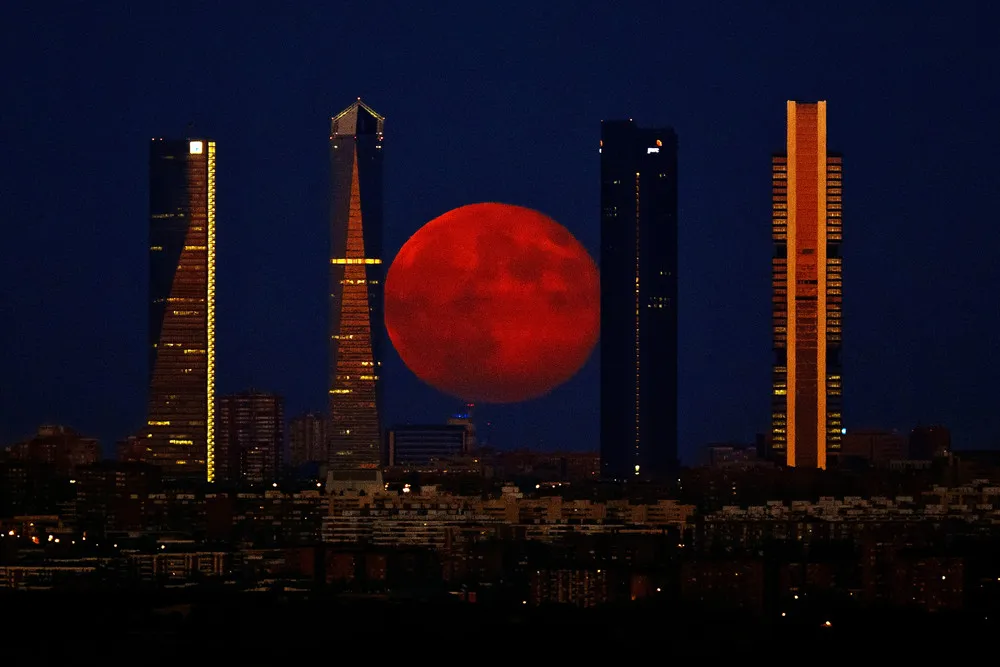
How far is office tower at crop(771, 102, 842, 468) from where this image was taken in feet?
241

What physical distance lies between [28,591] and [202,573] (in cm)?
1138

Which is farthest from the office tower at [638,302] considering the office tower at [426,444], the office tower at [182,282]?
the office tower at [182,282]

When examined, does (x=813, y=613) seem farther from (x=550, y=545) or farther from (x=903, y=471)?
(x=903, y=471)

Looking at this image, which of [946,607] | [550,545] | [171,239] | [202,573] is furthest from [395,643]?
[171,239]

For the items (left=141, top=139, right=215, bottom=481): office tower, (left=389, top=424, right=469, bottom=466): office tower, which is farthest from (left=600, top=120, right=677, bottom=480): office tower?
(left=141, top=139, right=215, bottom=481): office tower

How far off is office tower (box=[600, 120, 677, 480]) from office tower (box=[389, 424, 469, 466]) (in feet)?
16.3

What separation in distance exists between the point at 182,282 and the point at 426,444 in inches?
427

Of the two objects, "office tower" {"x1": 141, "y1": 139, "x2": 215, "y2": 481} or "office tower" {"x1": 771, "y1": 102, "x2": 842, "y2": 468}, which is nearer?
"office tower" {"x1": 771, "y1": 102, "x2": 842, "y2": 468}

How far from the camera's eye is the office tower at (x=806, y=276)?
73.4 metres

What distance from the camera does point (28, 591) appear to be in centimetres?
4544

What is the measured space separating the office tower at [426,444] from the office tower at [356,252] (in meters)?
1.84

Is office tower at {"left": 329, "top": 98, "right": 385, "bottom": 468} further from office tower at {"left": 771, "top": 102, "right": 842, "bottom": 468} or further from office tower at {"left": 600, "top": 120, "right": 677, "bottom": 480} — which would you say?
office tower at {"left": 771, "top": 102, "right": 842, "bottom": 468}

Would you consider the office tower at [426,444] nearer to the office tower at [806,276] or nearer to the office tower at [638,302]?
the office tower at [638,302]

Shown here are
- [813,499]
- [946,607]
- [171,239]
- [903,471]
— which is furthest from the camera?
[171,239]
